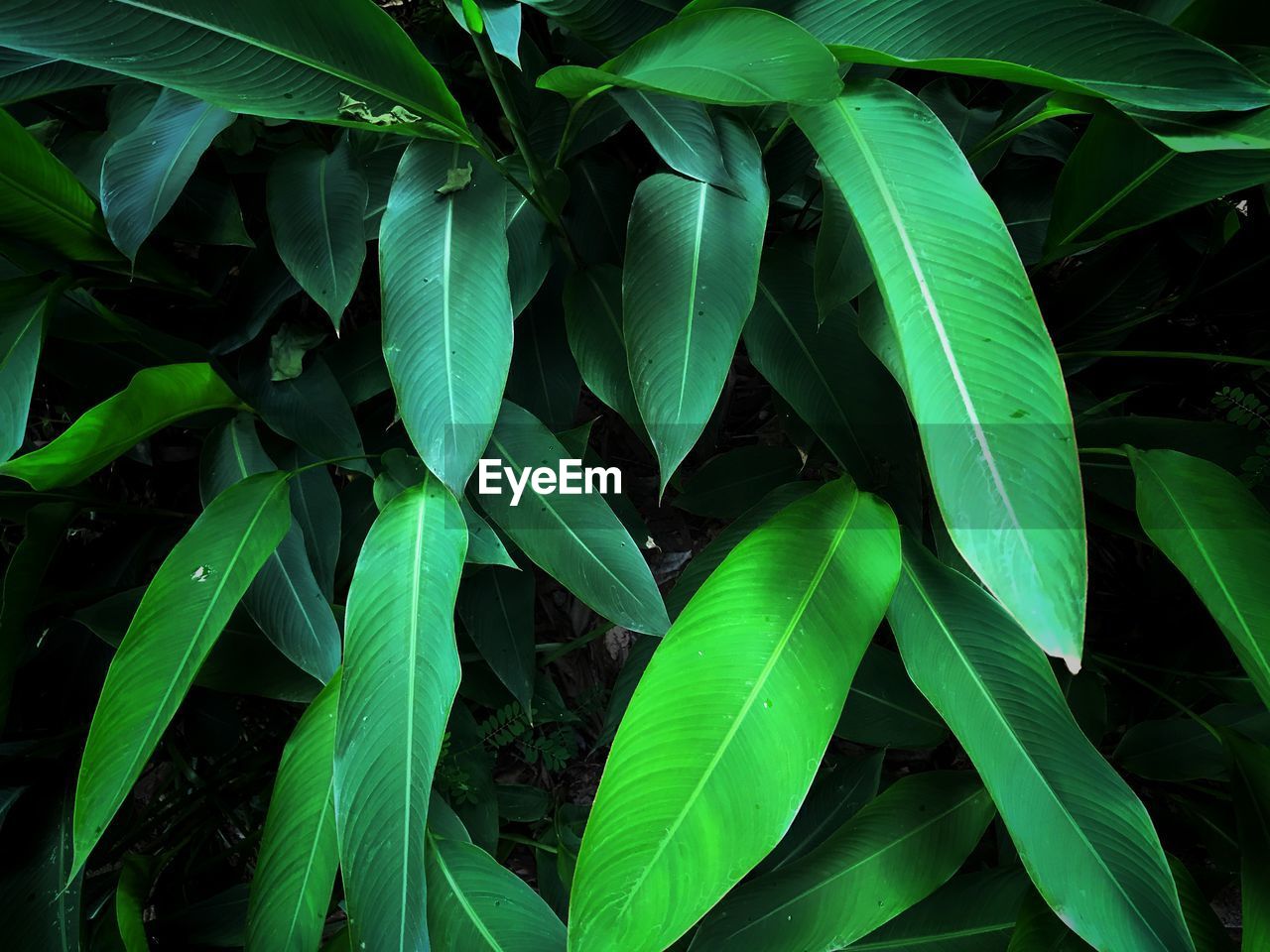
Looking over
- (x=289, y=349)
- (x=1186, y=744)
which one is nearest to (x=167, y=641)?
(x=289, y=349)

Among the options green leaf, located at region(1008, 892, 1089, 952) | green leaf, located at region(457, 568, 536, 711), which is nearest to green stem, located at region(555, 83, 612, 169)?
green leaf, located at region(457, 568, 536, 711)

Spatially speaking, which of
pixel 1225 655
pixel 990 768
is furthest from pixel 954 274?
pixel 1225 655

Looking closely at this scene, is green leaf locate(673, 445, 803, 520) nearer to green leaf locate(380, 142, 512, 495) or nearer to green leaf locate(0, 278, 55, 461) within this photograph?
green leaf locate(380, 142, 512, 495)

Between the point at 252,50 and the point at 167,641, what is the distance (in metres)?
0.42

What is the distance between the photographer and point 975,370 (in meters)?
0.40

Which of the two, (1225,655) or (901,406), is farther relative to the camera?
(1225,655)

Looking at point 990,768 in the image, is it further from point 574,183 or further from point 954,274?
point 574,183

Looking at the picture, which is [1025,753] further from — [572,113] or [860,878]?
[572,113]

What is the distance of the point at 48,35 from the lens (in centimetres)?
46

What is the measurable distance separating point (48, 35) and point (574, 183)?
1.48 ft

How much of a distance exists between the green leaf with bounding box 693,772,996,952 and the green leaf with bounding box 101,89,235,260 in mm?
753

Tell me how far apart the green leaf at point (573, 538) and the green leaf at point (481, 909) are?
0.81 ft

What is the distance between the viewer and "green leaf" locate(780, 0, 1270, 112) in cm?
43

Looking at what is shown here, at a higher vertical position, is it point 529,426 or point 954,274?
point 954,274
